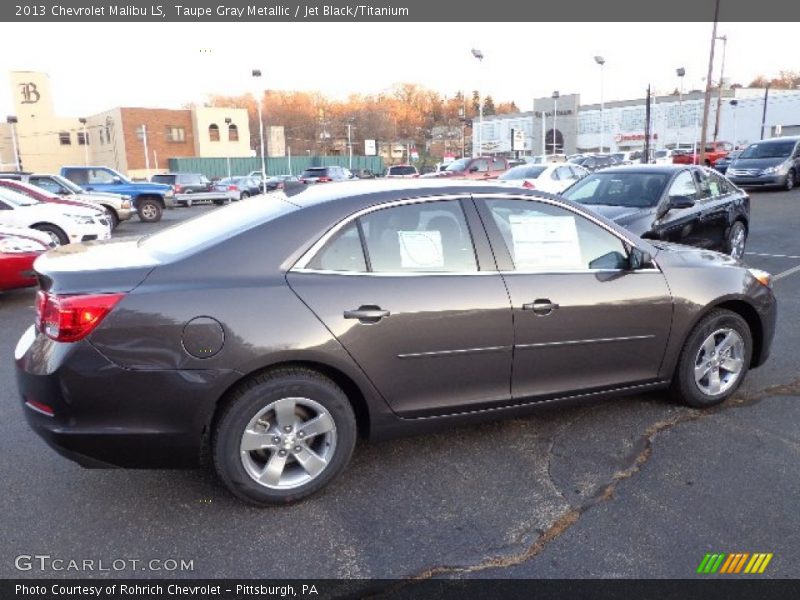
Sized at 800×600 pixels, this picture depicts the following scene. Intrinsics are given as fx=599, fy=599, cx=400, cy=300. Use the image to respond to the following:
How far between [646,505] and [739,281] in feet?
6.27

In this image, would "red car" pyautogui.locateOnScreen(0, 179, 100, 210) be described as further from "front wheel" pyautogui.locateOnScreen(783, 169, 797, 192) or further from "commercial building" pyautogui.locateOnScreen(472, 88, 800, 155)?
"commercial building" pyautogui.locateOnScreen(472, 88, 800, 155)

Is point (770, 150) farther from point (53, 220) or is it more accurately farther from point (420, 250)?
point (420, 250)

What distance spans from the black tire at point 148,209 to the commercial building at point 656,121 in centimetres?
4291

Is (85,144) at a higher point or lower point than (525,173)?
higher

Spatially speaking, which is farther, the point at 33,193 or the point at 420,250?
the point at 33,193

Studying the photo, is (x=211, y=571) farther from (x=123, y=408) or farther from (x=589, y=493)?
(x=589, y=493)

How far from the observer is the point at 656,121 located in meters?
62.8

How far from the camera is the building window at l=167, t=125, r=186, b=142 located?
197ft

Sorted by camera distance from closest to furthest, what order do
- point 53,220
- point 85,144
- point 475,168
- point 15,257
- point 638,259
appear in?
point 638,259
point 15,257
point 53,220
point 475,168
point 85,144

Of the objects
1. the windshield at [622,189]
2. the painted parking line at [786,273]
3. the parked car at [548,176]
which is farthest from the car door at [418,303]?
the parked car at [548,176]

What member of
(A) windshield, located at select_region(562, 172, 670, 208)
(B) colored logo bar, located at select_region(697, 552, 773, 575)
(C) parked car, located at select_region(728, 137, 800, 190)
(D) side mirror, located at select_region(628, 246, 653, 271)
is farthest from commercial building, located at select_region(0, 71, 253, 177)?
(B) colored logo bar, located at select_region(697, 552, 773, 575)

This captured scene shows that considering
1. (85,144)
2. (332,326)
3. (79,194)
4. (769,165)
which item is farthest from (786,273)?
(85,144)

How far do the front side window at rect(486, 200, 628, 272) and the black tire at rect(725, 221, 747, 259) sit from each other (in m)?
6.10
